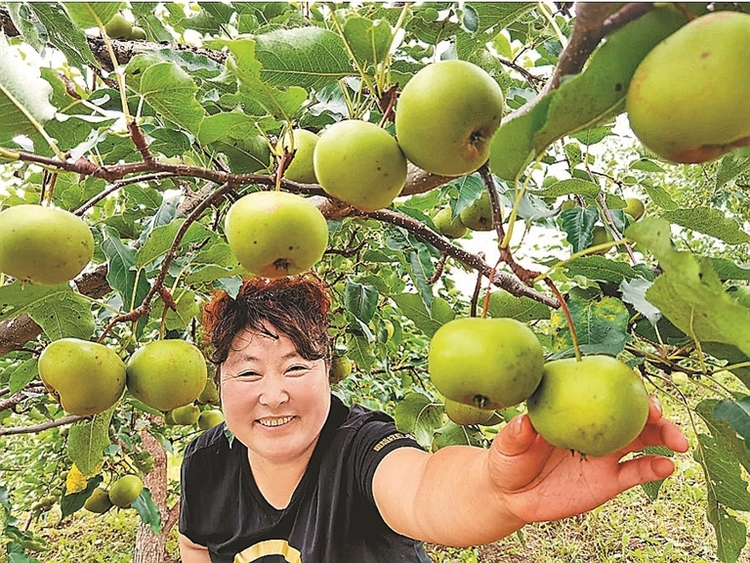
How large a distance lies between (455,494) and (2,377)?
2.41 metres

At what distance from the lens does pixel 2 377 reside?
2.89 meters

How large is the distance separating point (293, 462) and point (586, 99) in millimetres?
1980

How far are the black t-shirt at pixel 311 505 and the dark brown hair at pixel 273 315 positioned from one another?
37 centimetres

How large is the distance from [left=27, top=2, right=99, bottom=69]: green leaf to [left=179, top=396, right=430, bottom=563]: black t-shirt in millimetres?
1529

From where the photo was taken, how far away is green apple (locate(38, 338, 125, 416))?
135cm

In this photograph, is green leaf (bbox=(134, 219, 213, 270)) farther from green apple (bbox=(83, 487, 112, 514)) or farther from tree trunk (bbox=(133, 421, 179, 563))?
tree trunk (bbox=(133, 421, 179, 563))

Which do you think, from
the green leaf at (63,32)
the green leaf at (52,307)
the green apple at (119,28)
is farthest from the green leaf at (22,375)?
the green apple at (119,28)

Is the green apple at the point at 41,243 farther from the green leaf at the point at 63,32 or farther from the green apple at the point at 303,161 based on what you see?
the green leaf at the point at 63,32

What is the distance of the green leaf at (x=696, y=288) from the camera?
84 cm

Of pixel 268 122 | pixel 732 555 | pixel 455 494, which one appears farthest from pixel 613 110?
pixel 732 555

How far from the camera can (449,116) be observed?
1.00 metres


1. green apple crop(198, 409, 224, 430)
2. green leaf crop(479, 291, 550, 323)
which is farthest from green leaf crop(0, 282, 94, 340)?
green apple crop(198, 409, 224, 430)

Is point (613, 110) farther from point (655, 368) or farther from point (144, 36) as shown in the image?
point (144, 36)

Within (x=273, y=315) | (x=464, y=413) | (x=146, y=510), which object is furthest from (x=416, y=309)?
(x=146, y=510)
